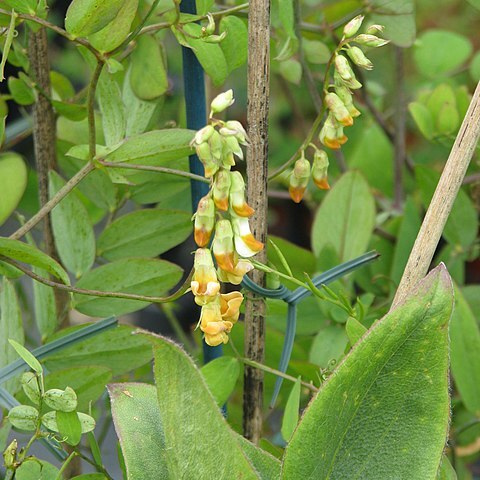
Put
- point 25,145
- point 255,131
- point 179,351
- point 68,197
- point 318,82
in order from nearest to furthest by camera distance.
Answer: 1. point 179,351
2. point 255,131
3. point 68,197
4. point 318,82
5. point 25,145

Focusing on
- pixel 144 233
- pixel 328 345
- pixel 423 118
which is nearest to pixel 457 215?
pixel 423 118

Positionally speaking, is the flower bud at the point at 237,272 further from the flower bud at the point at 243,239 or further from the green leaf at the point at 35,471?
the green leaf at the point at 35,471

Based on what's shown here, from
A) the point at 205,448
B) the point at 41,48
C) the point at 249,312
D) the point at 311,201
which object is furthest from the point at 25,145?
the point at 205,448

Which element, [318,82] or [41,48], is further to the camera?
[318,82]

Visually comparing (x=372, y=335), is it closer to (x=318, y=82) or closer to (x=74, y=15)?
(x=74, y=15)

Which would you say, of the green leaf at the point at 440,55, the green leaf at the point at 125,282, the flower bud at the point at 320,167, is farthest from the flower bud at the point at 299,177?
the green leaf at the point at 440,55
